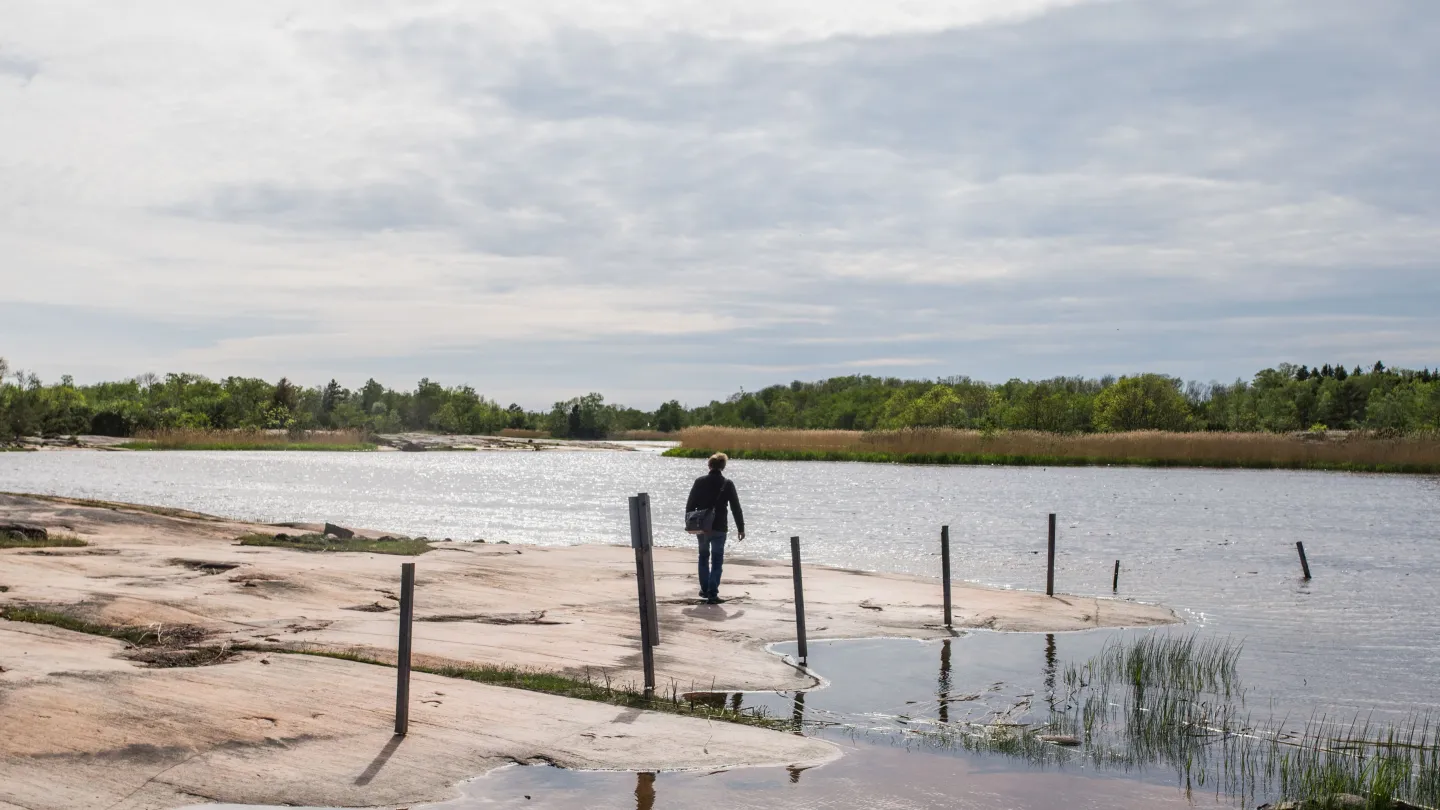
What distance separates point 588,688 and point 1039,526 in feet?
102

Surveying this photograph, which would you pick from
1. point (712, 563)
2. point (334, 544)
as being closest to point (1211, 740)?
point (712, 563)

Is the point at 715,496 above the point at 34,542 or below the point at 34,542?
above

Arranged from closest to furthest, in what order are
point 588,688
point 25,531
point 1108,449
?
point 588,688, point 25,531, point 1108,449

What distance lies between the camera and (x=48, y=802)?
759 cm

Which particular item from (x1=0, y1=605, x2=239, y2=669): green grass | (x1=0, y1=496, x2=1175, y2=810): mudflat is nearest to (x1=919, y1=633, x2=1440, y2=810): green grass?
(x1=0, y1=496, x2=1175, y2=810): mudflat

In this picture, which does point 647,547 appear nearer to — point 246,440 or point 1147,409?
point 246,440

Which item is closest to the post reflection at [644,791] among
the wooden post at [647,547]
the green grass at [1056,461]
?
the wooden post at [647,547]

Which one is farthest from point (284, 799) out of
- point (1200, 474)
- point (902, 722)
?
point (1200, 474)

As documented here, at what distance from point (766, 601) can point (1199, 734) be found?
27.6ft

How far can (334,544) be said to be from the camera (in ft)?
76.2

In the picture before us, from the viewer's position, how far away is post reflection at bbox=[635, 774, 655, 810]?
862 centimetres

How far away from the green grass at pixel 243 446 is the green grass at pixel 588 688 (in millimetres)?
106877

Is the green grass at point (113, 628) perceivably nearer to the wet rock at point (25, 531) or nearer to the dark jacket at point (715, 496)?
the wet rock at point (25, 531)

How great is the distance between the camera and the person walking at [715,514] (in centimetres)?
1812
